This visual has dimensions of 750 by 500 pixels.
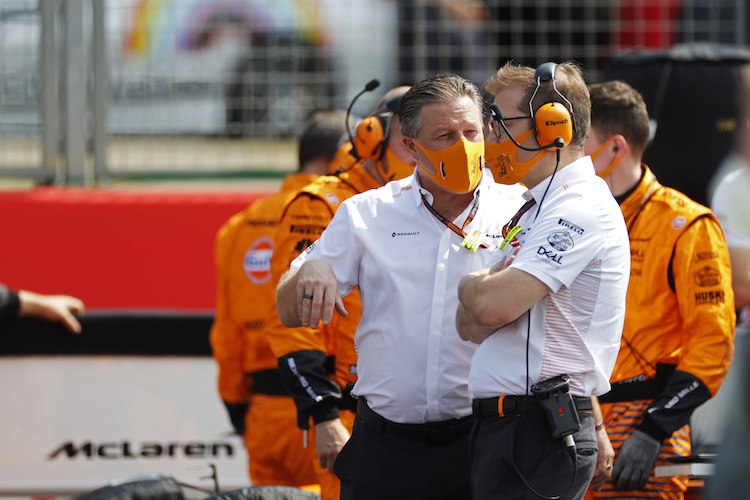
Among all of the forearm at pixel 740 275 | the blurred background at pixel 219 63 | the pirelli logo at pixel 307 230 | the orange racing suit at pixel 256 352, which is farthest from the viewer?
the blurred background at pixel 219 63

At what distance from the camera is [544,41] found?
5367 mm

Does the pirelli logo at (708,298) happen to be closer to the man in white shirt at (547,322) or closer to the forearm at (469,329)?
the man in white shirt at (547,322)

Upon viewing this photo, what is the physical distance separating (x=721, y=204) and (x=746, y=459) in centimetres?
234

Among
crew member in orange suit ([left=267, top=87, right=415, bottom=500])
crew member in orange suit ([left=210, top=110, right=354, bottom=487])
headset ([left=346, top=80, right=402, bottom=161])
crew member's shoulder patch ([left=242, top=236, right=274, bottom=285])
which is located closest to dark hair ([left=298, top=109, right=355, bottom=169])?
crew member in orange suit ([left=210, top=110, right=354, bottom=487])

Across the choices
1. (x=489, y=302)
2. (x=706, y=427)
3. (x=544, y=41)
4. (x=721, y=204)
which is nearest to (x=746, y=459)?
(x=489, y=302)

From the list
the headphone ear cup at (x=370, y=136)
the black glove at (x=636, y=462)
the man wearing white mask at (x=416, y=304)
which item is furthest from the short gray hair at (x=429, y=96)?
→ the black glove at (x=636, y=462)

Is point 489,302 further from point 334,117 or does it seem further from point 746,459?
point 334,117

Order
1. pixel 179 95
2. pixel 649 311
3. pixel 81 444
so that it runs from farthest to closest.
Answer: pixel 179 95 → pixel 81 444 → pixel 649 311

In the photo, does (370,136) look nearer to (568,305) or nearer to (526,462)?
(568,305)

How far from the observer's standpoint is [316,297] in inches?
84.4

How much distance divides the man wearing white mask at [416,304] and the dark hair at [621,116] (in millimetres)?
756

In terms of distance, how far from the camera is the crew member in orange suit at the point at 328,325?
2904 mm

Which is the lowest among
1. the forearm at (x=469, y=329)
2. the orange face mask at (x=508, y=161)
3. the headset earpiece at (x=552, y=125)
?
the forearm at (x=469, y=329)

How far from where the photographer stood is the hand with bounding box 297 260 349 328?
7.02 ft
